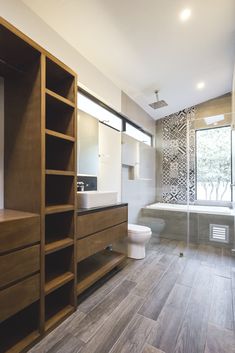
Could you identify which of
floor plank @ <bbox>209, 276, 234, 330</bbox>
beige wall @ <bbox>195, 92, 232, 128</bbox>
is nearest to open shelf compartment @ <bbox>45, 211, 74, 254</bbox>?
floor plank @ <bbox>209, 276, 234, 330</bbox>

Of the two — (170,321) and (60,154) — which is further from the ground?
(60,154)

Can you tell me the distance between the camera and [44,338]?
1.36m

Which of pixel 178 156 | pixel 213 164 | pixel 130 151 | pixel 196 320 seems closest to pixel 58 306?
pixel 196 320

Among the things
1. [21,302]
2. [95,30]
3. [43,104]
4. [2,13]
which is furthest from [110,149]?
[21,302]

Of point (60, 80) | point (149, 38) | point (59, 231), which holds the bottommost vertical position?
point (59, 231)

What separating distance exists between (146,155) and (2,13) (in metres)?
3.19

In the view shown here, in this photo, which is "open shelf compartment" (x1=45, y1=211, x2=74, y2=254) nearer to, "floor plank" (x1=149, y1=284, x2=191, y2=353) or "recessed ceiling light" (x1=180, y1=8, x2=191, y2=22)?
"floor plank" (x1=149, y1=284, x2=191, y2=353)

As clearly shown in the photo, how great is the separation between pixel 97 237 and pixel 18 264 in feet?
2.70

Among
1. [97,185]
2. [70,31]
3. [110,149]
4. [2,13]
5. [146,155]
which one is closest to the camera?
[2,13]

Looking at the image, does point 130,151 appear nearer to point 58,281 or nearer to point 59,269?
point 59,269

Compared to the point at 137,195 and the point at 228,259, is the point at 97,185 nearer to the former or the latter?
the point at 137,195

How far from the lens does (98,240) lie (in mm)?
1900

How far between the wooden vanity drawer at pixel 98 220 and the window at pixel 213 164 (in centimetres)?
227

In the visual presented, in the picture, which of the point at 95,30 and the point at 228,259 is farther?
the point at 228,259
